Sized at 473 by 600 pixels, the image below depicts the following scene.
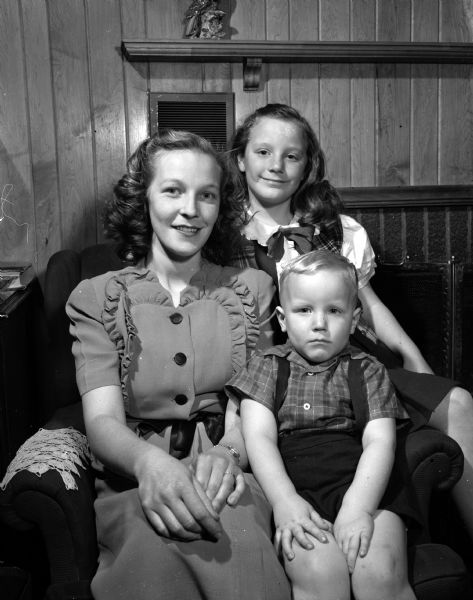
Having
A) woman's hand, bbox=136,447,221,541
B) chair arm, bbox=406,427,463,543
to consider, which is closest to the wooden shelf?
chair arm, bbox=406,427,463,543

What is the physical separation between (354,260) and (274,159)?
0.43 meters

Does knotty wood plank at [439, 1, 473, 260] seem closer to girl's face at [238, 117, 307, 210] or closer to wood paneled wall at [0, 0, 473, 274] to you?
wood paneled wall at [0, 0, 473, 274]

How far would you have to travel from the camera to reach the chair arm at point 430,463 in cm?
153

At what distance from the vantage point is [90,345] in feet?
5.30

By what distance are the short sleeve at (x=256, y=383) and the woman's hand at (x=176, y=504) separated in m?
0.29

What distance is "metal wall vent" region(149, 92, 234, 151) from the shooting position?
8.68 feet

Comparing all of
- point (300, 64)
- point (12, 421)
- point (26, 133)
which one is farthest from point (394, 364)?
point (26, 133)

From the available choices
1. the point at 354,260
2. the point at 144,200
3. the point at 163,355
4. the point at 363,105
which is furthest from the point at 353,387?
the point at 363,105

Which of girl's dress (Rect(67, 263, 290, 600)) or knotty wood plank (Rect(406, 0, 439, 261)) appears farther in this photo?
knotty wood plank (Rect(406, 0, 439, 261))

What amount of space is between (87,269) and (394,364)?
1.00m

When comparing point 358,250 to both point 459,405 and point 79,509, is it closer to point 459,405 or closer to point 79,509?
point 459,405

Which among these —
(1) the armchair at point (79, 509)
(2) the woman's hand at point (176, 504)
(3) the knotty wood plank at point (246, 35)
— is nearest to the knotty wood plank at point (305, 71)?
(3) the knotty wood plank at point (246, 35)

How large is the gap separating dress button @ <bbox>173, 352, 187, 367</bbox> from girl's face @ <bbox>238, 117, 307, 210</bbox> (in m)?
0.78

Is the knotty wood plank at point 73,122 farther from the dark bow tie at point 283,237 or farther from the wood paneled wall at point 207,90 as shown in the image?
the dark bow tie at point 283,237
